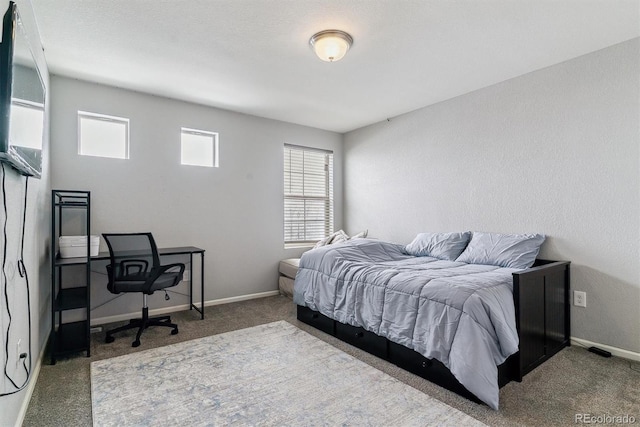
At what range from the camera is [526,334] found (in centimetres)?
221

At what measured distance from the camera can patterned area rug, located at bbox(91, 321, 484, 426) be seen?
1783 millimetres

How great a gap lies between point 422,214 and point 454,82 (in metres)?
1.53

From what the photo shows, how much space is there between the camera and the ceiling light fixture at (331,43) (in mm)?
2357

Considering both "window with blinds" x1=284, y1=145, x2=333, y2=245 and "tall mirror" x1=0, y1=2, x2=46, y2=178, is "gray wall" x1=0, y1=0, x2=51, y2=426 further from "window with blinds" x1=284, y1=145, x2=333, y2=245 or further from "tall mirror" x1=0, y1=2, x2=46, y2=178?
"window with blinds" x1=284, y1=145, x2=333, y2=245

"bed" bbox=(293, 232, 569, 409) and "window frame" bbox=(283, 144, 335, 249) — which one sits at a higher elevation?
"window frame" bbox=(283, 144, 335, 249)

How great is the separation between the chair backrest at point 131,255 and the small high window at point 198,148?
1208 millimetres

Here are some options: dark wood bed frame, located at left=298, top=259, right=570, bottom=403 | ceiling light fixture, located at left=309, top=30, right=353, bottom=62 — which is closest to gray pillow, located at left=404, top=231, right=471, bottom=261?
dark wood bed frame, located at left=298, top=259, right=570, bottom=403

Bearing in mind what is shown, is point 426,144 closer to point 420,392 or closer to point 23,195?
point 420,392

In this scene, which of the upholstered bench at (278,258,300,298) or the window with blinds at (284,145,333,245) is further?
the window with blinds at (284,145,333,245)

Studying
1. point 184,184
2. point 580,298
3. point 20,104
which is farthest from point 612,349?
point 184,184

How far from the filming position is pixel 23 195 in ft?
5.94

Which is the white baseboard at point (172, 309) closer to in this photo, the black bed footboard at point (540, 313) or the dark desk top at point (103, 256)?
the dark desk top at point (103, 256)

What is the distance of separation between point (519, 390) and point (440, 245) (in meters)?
1.61

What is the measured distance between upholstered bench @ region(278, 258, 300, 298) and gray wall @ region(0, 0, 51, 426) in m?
2.44
